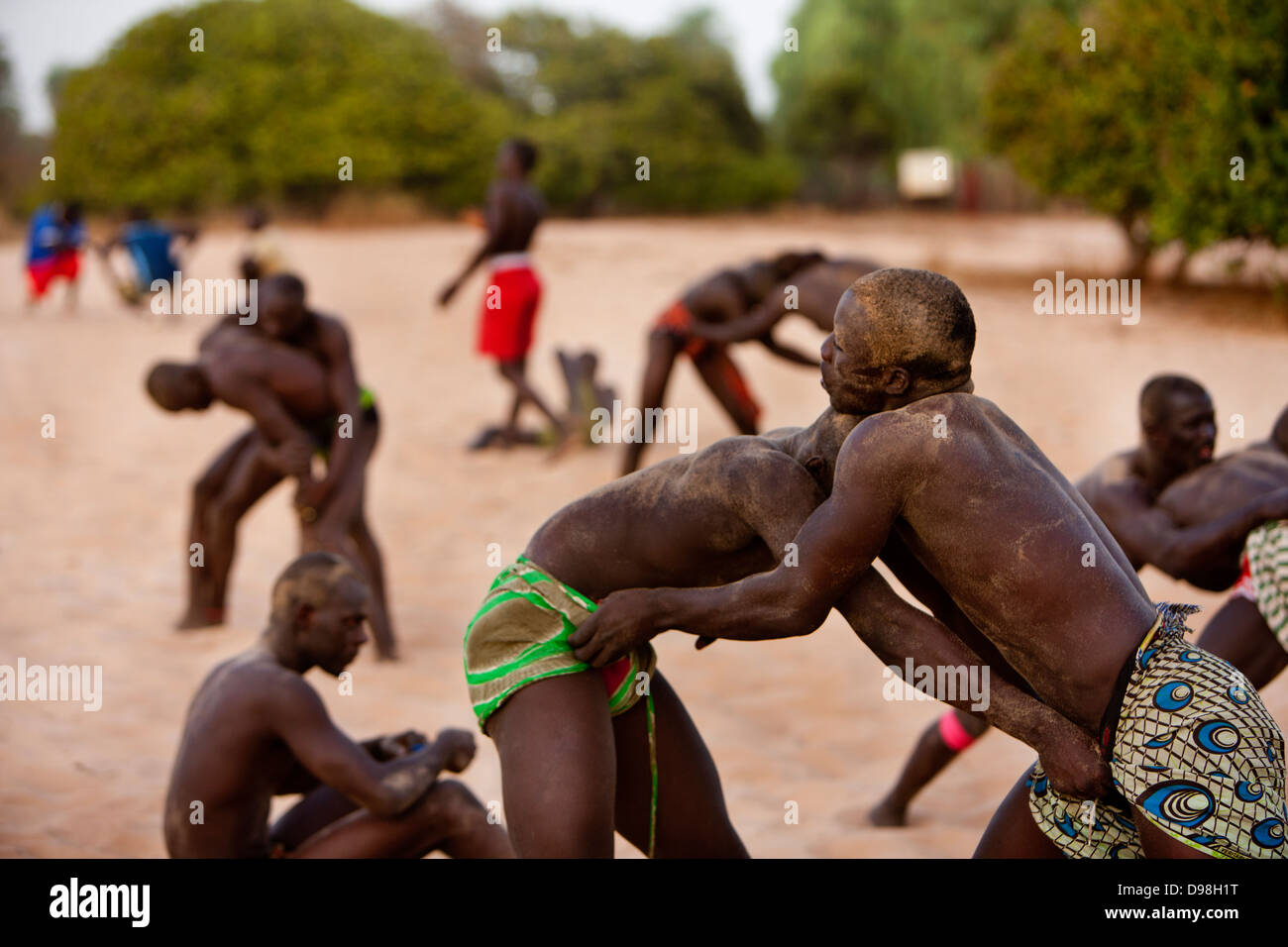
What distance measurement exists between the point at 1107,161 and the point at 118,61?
22777mm

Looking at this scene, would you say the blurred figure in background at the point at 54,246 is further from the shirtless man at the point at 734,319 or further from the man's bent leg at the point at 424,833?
the man's bent leg at the point at 424,833

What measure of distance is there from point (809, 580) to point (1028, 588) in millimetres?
368

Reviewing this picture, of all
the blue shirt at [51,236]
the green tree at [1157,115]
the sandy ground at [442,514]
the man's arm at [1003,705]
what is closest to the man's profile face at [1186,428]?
the sandy ground at [442,514]

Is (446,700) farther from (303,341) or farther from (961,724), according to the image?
(961,724)

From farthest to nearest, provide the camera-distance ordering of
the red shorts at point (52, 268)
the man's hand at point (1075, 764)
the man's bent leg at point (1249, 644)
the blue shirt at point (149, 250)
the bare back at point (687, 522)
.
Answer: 1. the red shorts at point (52, 268)
2. the blue shirt at point (149, 250)
3. the man's bent leg at point (1249, 644)
4. the bare back at point (687, 522)
5. the man's hand at point (1075, 764)

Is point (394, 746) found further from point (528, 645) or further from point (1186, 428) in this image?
point (1186, 428)

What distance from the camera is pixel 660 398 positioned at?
704 centimetres

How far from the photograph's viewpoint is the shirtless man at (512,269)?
8547mm

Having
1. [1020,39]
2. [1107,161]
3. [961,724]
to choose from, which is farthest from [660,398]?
[1020,39]

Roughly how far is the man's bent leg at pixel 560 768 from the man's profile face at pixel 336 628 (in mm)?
706

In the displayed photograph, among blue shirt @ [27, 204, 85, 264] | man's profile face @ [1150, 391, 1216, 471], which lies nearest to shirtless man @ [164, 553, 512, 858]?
man's profile face @ [1150, 391, 1216, 471]

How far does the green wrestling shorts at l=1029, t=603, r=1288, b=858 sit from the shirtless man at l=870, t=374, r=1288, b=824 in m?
1.38

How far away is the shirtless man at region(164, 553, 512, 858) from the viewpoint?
2855 mm
